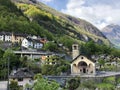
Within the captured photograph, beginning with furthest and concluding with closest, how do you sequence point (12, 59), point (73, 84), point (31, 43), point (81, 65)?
point (31, 43) → point (12, 59) → point (81, 65) → point (73, 84)

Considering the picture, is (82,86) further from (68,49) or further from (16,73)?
(68,49)

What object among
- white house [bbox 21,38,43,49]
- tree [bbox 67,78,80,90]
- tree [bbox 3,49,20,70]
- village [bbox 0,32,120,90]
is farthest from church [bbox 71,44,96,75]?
white house [bbox 21,38,43,49]

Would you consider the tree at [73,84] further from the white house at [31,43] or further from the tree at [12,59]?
the white house at [31,43]

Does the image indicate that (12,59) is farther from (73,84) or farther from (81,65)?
(73,84)

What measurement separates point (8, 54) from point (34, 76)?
11.9m

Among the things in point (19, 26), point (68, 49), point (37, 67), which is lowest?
point (37, 67)

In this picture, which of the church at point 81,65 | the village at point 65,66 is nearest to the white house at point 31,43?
the village at point 65,66

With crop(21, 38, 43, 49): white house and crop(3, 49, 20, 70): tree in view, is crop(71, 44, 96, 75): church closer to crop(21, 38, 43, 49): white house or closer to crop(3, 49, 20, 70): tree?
crop(3, 49, 20, 70): tree

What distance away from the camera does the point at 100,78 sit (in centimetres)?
5619

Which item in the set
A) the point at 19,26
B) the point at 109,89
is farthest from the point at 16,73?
the point at 19,26

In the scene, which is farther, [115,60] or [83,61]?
[115,60]

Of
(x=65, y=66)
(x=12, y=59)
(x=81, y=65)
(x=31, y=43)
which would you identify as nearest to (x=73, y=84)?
(x=65, y=66)

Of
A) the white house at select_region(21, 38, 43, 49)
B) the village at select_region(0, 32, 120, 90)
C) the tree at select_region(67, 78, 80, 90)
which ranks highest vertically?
the white house at select_region(21, 38, 43, 49)

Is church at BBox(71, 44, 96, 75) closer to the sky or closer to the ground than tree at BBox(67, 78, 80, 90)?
closer to the sky
